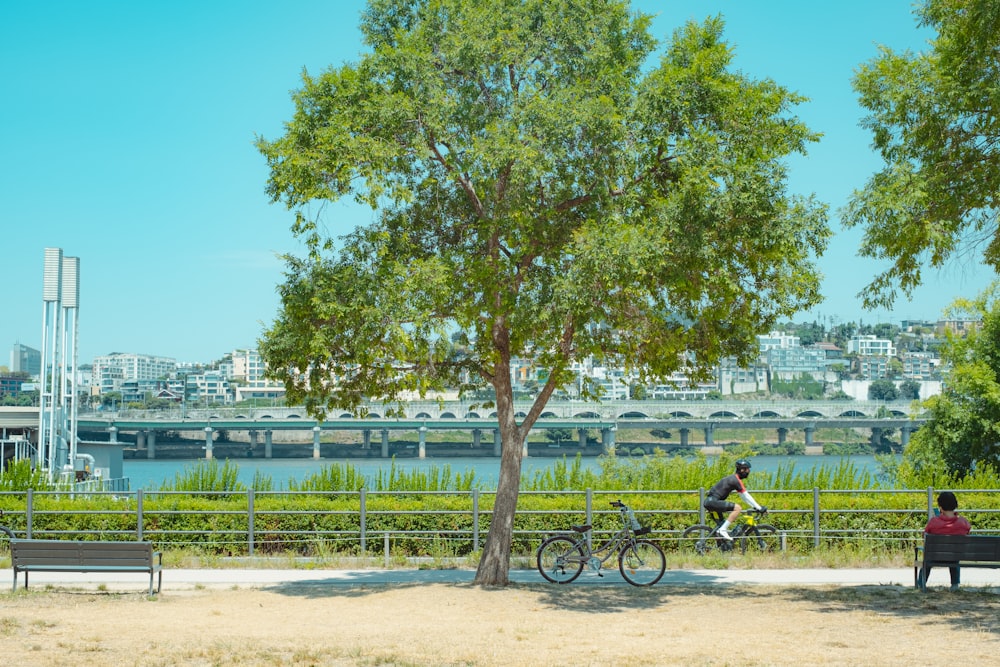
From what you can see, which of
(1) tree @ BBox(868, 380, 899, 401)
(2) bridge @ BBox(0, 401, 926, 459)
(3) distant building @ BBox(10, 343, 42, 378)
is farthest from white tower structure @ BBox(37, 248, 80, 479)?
(3) distant building @ BBox(10, 343, 42, 378)

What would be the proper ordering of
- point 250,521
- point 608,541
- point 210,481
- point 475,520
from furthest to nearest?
point 210,481
point 250,521
point 475,520
point 608,541

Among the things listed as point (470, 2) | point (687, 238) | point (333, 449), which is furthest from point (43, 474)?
point (333, 449)

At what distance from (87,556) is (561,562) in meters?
6.23

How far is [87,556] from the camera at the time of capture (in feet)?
45.5

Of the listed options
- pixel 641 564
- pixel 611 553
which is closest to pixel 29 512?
pixel 611 553

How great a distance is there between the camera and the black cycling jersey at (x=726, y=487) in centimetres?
1684

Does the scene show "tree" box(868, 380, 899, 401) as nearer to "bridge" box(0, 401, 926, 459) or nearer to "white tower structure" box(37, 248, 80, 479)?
"bridge" box(0, 401, 926, 459)

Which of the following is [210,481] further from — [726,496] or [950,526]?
[950,526]

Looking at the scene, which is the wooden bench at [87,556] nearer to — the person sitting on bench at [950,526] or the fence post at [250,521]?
the fence post at [250,521]

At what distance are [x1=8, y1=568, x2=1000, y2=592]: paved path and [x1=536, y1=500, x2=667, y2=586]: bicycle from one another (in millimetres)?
233

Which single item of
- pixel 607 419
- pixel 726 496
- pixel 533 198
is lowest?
pixel 726 496

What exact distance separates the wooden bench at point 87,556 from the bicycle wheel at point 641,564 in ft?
20.2

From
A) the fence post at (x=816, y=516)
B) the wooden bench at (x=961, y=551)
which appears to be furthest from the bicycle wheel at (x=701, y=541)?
the wooden bench at (x=961, y=551)

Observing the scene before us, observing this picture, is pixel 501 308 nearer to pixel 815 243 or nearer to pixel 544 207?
pixel 544 207
